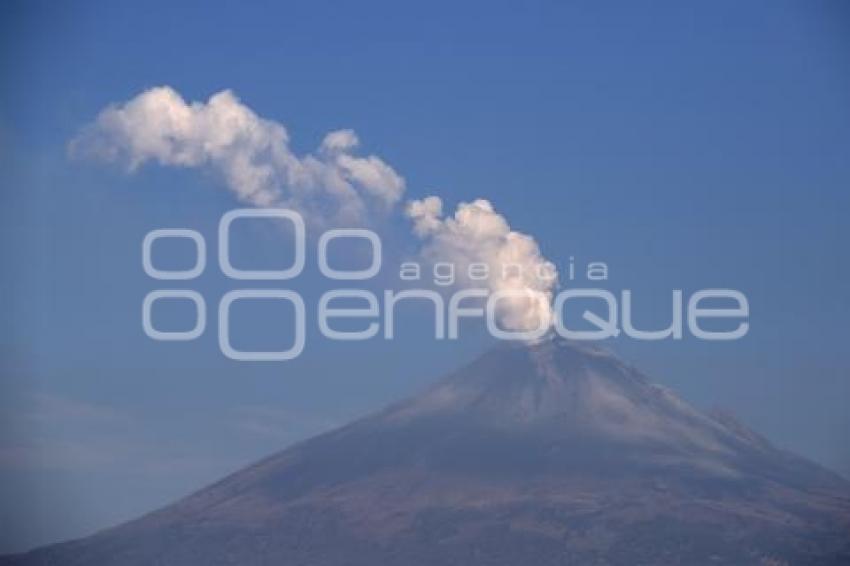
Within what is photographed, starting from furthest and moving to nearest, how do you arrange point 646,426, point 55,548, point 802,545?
1. point 646,426
2. point 55,548
3. point 802,545

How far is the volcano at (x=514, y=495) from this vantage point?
109312 mm

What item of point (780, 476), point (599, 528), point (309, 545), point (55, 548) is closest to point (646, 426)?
point (780, 476)

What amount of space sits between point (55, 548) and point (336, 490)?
23.2 m

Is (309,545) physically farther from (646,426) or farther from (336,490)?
(646,426)

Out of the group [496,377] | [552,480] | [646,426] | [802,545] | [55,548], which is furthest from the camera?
[496,377]

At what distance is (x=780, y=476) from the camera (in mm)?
128625

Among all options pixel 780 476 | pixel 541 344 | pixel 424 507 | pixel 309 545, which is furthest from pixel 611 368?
pixel 309 545

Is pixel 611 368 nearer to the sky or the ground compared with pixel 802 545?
nearer to the sky

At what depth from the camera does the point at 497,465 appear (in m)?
129

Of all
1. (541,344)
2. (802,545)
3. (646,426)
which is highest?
(541,344)

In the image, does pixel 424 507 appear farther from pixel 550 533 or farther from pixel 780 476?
pixel 780 476

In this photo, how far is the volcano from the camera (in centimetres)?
10931

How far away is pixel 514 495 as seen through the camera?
397ft

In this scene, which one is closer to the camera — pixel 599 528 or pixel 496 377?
pixel 599 528
